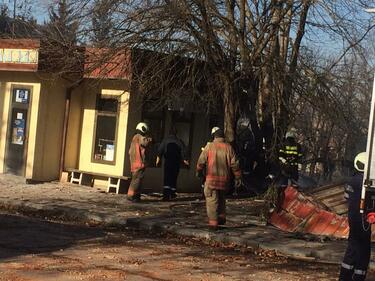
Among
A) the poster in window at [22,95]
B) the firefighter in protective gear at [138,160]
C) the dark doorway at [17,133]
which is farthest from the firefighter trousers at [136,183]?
the poster in window at [22,95]

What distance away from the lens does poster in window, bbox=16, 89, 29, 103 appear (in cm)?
1742

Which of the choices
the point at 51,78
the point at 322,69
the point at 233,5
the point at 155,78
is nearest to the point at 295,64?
the point at 322,69

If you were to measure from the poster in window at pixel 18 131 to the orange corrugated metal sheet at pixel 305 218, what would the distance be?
26.7 feet

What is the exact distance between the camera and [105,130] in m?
17.3

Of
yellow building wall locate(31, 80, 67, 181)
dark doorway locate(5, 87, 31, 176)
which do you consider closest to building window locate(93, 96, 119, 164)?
yellow building wall locate(31, 80, 67, 181)

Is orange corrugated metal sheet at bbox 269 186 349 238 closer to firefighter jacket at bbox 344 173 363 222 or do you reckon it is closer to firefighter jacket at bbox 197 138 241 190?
firefighter jacket at bbox 197 138 241 190

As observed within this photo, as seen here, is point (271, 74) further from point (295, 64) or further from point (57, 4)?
point (57, 4)

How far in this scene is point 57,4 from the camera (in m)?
15.2

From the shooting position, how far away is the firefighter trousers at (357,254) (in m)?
7.31

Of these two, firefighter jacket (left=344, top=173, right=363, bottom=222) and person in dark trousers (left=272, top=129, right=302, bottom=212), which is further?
person in dark trousers (left=272, top=129, right=302, bottom=212)

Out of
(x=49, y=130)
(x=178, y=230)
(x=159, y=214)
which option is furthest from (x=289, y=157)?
(x=49, y=130)

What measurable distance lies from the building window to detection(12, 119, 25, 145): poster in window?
1.99m

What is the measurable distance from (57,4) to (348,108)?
301 inches

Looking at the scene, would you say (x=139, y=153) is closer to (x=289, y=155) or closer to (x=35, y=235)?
(x=289, y=155)
